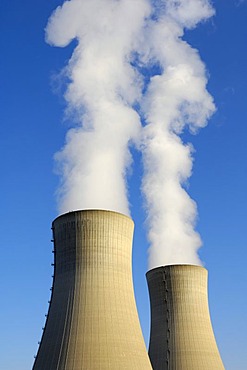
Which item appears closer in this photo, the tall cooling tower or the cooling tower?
the tall cooling tower

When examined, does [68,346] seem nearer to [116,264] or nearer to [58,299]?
[58,299]

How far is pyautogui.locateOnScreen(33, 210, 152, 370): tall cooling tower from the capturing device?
1504 centimetres

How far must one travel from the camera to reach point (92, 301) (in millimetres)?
15602

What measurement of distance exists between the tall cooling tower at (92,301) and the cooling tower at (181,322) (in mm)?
4688

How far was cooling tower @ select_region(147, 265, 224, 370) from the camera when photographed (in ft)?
67.1

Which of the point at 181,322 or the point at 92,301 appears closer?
the point at 92,301

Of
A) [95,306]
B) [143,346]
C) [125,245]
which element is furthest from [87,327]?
[125,245]

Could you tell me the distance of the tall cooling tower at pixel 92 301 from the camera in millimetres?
15039

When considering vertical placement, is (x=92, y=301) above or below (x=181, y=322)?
below

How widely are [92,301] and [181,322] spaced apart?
667 centimetres

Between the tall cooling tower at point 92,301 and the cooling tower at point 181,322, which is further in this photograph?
the cooling tower at point 181,322

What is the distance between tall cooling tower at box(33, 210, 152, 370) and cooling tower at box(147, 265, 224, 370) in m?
4.69

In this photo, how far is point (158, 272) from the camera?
21.9 m

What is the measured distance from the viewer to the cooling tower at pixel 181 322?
20.5 metres
